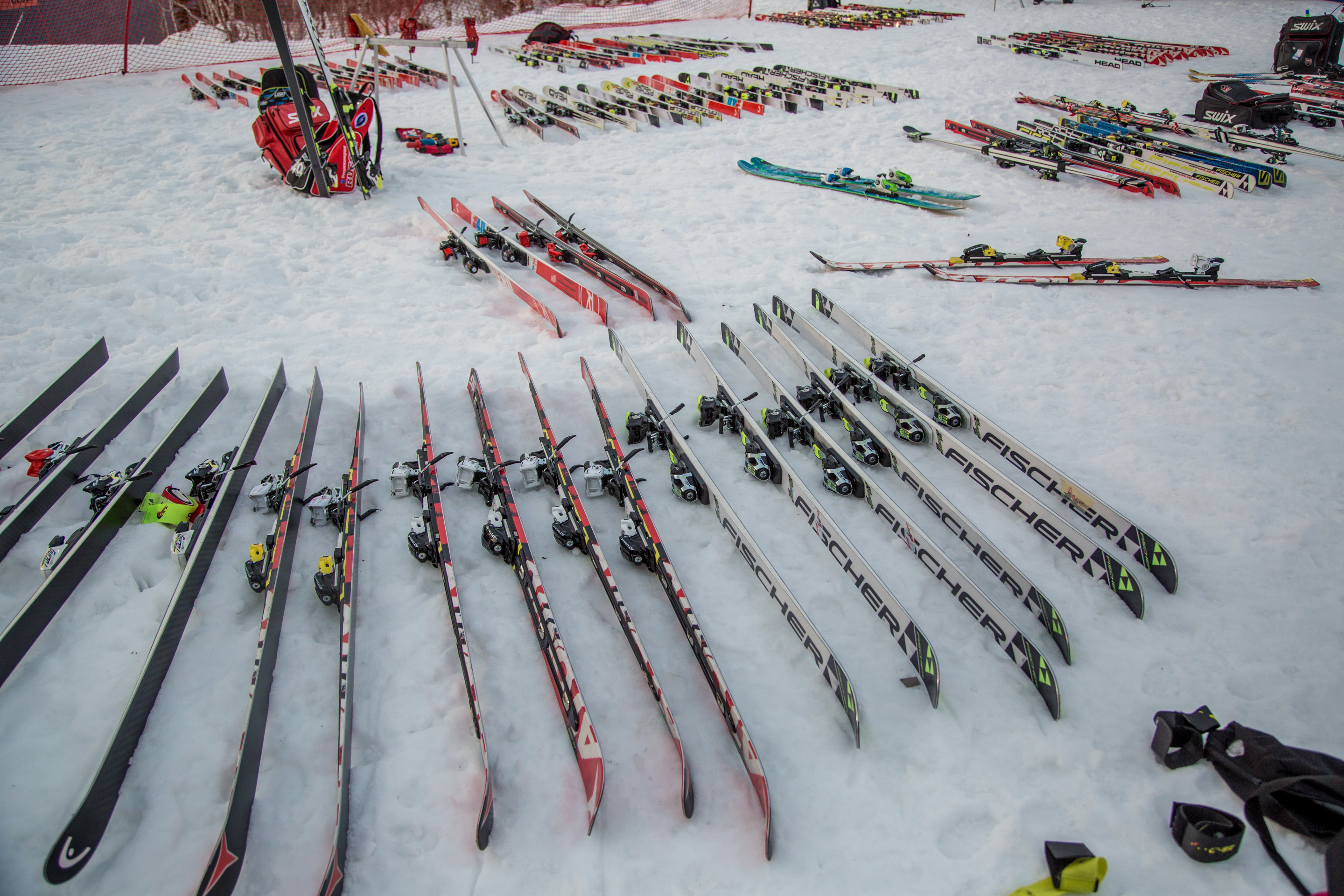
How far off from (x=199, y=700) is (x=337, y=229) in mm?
6908

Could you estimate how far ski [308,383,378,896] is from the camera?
8.92ft

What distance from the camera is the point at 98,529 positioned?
4.02 metres

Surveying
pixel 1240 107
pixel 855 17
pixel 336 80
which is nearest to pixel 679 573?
pixel 1240 107

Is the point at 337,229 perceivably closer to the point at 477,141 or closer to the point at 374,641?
the point at 477,141

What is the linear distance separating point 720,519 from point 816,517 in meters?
0.63

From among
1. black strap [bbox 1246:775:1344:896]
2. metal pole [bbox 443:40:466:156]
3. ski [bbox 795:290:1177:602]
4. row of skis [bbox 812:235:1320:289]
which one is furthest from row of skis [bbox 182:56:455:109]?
black strap [bbox 1246:775:1344:896]

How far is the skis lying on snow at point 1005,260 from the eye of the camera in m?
7.60

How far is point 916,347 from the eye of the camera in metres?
6.33

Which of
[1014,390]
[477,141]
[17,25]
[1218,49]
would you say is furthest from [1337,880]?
[17,25]

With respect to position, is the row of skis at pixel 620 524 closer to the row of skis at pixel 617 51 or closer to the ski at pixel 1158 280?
the ski at pixel 1158 280

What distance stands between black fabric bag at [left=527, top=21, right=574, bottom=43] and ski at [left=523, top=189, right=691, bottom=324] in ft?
39.8

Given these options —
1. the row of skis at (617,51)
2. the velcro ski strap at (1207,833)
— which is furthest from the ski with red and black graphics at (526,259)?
the row of skis at (617,51)

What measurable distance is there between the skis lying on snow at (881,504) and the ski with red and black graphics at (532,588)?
1708mm

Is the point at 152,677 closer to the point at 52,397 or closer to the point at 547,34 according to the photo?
the point at 52,397
